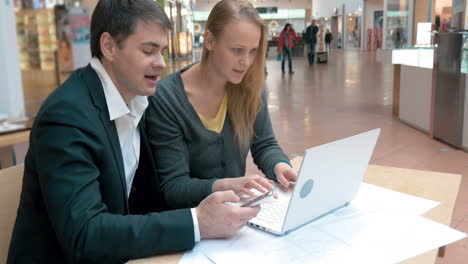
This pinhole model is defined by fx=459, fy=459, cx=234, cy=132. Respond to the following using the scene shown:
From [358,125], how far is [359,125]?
0.04 ft

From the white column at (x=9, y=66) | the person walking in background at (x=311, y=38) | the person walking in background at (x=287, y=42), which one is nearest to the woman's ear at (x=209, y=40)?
the white column at (x=9, y=66)

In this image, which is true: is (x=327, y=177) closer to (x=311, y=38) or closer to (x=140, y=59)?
(x=140, y=59)

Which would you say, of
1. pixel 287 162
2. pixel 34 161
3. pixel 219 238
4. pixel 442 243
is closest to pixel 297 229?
pixel 219 238

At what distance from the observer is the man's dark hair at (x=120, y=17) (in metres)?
1.25

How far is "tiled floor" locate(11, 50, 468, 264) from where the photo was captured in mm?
4219

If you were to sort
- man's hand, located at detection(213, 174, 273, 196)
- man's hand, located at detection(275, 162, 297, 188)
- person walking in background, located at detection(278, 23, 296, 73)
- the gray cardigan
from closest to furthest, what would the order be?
man's hand, located at detection(213, 174, 273, 196) → the gray cardigan → man's hand, located at detection(275, 162, 297, 188) → person walking in background, located at detection(278, 23, 296, 73)

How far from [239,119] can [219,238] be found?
26.4 inches

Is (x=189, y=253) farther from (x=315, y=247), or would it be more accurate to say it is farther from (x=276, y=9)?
(x=276, y=9)

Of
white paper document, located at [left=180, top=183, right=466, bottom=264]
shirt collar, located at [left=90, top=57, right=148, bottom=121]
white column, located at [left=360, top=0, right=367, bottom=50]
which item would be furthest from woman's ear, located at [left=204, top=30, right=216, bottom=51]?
white column, located at [left=360, top=0, right=367, bottom=50]

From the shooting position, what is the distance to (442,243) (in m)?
1.15

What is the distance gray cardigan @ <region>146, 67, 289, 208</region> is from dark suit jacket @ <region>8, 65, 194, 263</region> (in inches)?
11.0

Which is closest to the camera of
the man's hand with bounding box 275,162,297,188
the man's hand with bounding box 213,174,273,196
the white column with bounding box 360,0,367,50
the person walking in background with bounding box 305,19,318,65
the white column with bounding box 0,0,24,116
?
the man's hand with bounding box 213,174,273,196

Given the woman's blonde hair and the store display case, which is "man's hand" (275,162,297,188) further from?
the store display case

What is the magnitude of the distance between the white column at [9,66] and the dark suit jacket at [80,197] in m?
1.34
